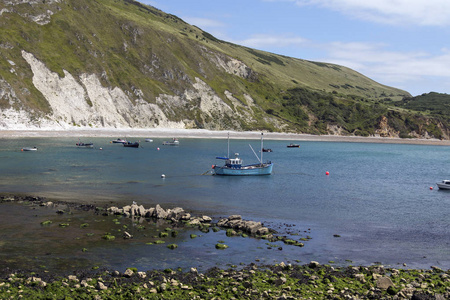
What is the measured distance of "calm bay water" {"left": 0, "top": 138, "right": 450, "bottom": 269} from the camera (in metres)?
31.8

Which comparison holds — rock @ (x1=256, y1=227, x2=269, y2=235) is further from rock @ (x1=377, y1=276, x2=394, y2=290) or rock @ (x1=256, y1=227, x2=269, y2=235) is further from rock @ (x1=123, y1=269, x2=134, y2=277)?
rock @ (x1=123, y1=269, x2=134, y2=277)

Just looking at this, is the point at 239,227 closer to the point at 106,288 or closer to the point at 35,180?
the point at 106,288

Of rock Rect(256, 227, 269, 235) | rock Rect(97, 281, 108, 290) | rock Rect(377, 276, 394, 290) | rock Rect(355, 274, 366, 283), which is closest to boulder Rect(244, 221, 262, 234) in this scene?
rock Rect(256, 227, 269, 235)

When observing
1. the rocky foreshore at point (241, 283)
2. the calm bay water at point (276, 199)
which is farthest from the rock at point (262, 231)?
the rocky foreshore at point (241, 283)

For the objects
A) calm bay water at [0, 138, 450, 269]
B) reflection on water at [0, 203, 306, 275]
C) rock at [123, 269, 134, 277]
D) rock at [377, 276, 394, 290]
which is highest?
rock at [377, 276, 394, 290]

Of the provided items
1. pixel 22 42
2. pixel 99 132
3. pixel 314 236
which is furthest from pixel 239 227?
pixel 22 42

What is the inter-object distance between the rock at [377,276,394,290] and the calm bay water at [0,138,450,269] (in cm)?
556

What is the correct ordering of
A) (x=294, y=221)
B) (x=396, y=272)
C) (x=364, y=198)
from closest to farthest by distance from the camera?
(x=396, y=272), (x=294, y=221), (x=364, y=198)

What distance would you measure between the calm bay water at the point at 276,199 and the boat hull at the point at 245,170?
2412mm

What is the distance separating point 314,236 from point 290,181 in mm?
40510

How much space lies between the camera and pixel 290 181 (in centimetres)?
7806

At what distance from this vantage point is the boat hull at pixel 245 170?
266 feet

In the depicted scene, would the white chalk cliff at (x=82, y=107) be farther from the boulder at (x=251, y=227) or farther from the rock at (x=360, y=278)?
the rock at (x=360, y=278)

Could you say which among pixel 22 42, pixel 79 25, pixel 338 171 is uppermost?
pixel 79 25
